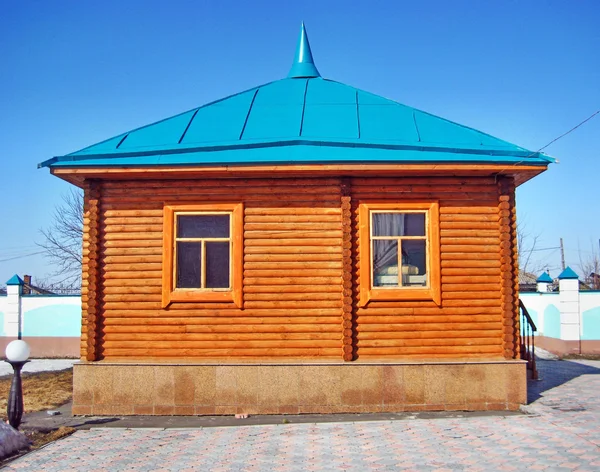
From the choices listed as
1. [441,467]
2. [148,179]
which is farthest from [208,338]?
[441,467]

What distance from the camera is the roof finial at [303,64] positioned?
1352cm

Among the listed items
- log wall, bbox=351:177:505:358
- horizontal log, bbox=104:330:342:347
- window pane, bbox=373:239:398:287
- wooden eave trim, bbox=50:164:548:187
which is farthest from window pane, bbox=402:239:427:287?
horizontal log, bbox=104:330:342:347

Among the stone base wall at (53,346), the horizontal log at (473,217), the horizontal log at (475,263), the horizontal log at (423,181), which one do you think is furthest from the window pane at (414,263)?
the stone base wall at (53,346)

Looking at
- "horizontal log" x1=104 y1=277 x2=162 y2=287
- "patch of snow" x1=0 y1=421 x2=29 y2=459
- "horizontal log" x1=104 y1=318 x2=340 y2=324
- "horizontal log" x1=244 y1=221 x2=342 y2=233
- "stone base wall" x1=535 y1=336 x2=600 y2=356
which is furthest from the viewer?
"stone base wall" x1=535 y1=336 x2=600 y2=356

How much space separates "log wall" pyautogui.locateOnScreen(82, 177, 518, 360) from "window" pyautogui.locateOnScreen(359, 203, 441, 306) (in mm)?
133

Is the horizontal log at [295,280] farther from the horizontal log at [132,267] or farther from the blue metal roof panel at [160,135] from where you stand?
the blue metal roof panel at [160,135]

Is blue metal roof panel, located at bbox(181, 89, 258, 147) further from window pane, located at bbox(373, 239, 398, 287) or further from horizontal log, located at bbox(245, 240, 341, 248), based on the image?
window pane, located at bbox(373, 239, 398, 287)

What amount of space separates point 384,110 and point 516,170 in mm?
2638

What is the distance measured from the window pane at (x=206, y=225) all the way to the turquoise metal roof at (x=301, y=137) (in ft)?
3.15

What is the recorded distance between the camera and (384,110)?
11.3 metres

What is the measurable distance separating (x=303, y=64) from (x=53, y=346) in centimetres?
1202

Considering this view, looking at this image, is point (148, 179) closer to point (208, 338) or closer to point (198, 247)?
point (198, 247)

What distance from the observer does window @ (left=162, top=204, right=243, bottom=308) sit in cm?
1005

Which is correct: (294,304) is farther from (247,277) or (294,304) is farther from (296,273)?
(247,277)
